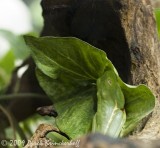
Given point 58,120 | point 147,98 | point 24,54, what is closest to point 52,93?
point 58,120

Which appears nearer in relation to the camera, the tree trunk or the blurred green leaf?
the tree trunk

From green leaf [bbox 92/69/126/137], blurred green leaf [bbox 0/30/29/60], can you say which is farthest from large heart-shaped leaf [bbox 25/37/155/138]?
blurred green leaf [bbox 0/30/29/60]

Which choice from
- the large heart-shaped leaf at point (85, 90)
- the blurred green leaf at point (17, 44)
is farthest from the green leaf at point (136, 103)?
the blurred green leaf at point (17, 44)

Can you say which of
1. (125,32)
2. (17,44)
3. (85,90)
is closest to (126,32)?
(125,32)

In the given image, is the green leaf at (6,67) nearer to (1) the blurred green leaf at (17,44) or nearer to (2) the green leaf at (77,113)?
(1) the blurred green leaf at (17,44)

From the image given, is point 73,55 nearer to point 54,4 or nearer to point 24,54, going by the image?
point 54,4

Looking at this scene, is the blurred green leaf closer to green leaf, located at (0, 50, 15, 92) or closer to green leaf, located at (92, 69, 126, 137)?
green leaf, located at (0, 50, 15, 92)

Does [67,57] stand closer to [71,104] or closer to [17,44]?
[71,104]
